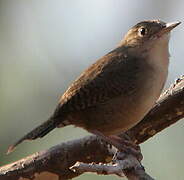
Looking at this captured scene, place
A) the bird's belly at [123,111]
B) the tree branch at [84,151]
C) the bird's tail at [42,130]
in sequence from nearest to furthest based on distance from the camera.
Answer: the bird's belly at [123,111]
the bird's tail at [42,130]
the tree branch at [84,151]

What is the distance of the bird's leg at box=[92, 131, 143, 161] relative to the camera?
6137 millimetres

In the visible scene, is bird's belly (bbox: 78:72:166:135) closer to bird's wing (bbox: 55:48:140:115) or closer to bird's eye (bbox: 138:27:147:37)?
bird's wing (bbox: 55:48:140:115)

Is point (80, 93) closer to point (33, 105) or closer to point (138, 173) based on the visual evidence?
point (138, 173)

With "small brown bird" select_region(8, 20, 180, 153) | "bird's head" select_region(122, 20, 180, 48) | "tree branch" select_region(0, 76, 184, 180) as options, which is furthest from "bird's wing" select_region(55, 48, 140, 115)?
"tree branch" select_region(0, 76, 184, 180)

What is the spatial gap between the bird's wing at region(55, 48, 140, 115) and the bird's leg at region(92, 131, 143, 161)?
258 mm

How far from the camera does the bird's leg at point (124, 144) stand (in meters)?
6.14

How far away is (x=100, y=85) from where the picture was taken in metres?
6.17

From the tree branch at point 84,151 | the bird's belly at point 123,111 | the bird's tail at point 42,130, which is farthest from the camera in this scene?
the tree branch at point 84,151

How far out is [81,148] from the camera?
6.49 meters

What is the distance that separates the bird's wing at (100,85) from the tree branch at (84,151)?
362 millimetres

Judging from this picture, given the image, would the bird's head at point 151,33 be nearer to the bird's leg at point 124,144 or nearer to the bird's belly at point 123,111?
the bird's belly at point 123,111

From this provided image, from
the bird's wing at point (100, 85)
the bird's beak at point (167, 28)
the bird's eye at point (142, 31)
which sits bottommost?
the bird's wing at point (100, 85)

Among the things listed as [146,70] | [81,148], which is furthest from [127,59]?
[81,148]

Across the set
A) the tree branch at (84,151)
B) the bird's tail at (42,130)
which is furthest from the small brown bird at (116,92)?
the tree branch at (84,151)
